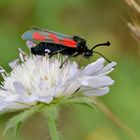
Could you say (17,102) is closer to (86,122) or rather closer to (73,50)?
(73,50)

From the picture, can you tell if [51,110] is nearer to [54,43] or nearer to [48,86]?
[48,86]

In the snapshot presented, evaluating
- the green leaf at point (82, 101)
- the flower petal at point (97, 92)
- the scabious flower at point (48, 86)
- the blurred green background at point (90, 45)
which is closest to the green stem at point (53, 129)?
the scabious flower at point (48, 86)

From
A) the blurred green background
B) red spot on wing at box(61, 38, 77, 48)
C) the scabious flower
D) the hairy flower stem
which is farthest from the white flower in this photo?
the blurred green background

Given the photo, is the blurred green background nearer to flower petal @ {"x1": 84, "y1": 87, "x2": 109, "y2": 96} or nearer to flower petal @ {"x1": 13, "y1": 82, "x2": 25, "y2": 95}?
flower petal @ {"x1": 84, "y1": 87, "x2": 109, "y2": 96}

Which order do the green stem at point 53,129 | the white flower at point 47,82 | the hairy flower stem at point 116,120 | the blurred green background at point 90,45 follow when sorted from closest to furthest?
1. the green stem at point 53,129
2. the white flower at point 47,82
3. the hairy flower stem at point 116,120
4. the blurred green background at point 90,45

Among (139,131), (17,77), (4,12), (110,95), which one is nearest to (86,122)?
(110,95)

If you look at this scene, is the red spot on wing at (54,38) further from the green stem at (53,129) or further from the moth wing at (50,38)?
the green stem at (53,129)
